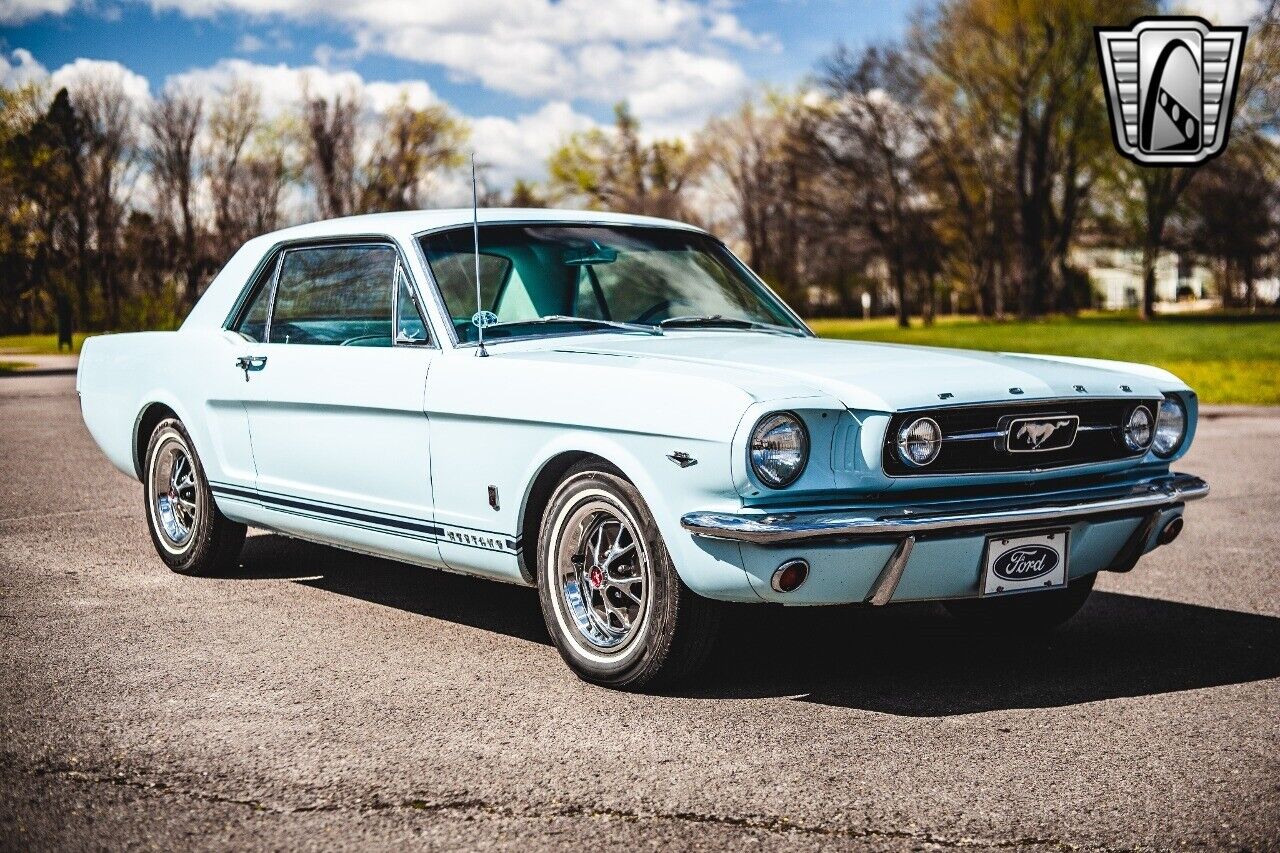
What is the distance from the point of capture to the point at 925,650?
5145mm

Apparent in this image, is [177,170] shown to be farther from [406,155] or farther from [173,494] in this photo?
[173,494]

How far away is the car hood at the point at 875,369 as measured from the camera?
4.26 m

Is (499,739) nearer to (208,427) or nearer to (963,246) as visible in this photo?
(208,427)

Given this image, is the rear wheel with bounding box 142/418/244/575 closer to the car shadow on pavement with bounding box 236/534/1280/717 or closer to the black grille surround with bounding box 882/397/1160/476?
the car shadow on pavement with bounding box 236/534/1280/717

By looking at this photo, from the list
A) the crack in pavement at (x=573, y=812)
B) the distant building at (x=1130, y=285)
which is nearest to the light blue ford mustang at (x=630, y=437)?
the crack in pavement at (x=573, y=812)

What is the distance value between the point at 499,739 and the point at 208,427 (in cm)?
283

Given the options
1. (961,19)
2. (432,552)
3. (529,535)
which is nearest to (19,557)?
(432,552)

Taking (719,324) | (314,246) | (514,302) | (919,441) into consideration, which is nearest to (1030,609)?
(919,441)

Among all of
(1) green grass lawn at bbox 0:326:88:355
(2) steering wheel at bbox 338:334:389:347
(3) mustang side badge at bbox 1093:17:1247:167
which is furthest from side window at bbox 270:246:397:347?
(1) green grass lawn at bbox 0:326:88:355

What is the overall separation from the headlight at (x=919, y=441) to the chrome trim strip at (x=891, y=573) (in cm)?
28

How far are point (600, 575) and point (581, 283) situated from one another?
144 cm

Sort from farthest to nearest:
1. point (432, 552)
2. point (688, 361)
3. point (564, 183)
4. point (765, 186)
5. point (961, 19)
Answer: point (564, 183) → point (765, 186) → point (961, 19) → point (432, 552) → point (688, 361)

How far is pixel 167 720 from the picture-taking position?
418 cm

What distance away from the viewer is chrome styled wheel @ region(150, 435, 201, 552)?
6.58 meters
